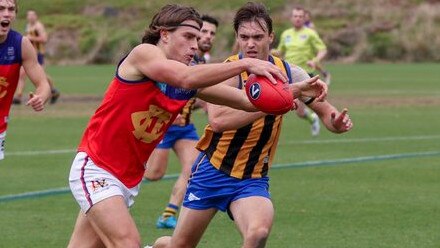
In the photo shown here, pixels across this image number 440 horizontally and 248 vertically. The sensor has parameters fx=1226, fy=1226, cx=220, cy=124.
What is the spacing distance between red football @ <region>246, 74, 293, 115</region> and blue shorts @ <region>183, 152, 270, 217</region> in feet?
4.58

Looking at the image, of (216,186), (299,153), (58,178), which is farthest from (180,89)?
(299,153)

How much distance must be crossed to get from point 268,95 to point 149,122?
974 millimetres

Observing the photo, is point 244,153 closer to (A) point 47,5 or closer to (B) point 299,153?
(B) point 299,153

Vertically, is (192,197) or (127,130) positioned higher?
(127,130)

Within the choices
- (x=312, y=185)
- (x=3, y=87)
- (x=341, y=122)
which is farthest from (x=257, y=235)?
(x=312, y=185)

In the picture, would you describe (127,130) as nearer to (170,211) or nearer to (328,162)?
(170,211)

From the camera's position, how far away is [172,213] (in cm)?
1179

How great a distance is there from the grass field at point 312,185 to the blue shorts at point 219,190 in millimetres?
2221

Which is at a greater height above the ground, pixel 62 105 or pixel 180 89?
pixel 180 89

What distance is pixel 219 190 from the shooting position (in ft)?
28.1

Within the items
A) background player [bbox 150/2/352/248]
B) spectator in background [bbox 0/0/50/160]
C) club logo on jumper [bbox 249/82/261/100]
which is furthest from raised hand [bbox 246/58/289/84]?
spectator in background [bbox 0/0/50/160]

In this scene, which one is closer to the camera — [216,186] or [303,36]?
[216,186]

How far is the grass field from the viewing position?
11.3m

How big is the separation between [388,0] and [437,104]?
36.0m
